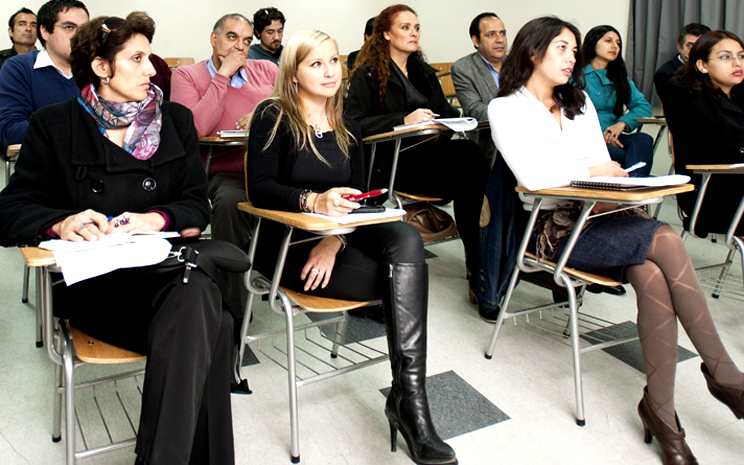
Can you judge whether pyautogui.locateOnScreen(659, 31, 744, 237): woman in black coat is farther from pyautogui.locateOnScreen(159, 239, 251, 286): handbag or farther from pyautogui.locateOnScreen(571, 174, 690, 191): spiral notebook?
pyautogui.locateOnScreen(159, 239, 251, 286): handbag

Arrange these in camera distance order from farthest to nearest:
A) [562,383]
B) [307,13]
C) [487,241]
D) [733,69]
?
[307,13]
[733,69]
[487,241]
[562,383]

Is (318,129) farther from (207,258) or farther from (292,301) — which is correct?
(207,258)

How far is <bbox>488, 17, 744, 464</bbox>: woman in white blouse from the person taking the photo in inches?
59.8

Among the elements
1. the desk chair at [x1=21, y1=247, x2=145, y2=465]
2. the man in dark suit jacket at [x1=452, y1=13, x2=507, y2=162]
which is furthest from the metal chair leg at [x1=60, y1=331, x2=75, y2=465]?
the man in dark suit jacket at [x1=452, y1=13, x2=507, y2=162]

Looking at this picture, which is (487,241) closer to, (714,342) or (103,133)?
(714,342)

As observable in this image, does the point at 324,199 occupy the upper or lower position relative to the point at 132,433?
upper

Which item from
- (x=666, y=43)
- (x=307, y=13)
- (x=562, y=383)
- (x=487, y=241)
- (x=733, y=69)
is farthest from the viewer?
(x=307, y=13)

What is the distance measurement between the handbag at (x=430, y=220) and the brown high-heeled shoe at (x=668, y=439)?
1322 millimetres

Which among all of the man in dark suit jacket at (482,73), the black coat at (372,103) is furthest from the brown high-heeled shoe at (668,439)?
the man in dark suit jacket at (482,73)

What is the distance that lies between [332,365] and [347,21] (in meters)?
4.74

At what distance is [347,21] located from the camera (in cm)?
591

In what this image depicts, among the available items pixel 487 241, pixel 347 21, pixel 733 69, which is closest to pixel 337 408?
pixel 487 241

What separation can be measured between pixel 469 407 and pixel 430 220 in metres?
1.18

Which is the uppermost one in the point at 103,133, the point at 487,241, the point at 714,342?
the point at 103,133
